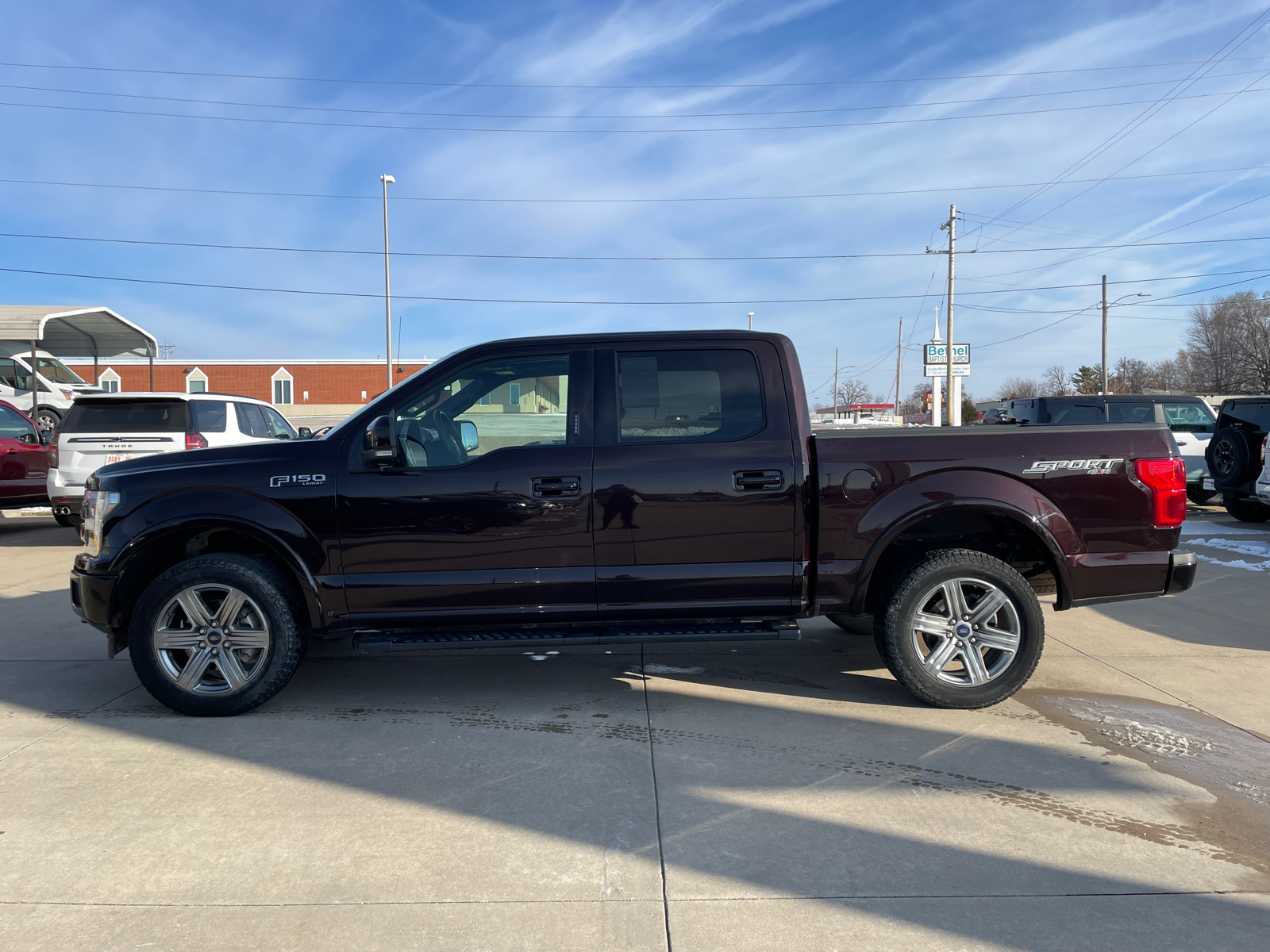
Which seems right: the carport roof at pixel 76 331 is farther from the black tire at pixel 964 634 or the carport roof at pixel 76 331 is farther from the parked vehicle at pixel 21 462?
the black tire at pixel 964 634

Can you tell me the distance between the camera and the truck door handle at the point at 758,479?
4438 mm

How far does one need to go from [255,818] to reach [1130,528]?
14.6ft

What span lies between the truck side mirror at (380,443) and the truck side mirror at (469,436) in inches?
14.9

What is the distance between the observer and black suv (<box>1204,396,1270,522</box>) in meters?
11.7

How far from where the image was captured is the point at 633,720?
14.4 ft

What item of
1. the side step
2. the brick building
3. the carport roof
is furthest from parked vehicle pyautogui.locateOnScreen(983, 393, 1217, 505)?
the brick building

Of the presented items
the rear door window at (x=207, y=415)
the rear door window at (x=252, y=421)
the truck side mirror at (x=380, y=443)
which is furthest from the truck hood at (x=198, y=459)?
the rear door window at (x=252, y=421)

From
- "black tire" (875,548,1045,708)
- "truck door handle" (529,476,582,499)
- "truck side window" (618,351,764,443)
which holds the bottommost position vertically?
"black tire" (875,548,1045,708)

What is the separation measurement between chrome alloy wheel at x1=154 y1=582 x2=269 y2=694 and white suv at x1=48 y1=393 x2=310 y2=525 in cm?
533

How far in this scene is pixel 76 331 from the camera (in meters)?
18.7

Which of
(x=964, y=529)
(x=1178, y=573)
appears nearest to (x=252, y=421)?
(x=964, y=529)

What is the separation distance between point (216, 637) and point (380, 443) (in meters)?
1.38

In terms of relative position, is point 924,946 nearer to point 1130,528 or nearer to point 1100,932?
point 1100,932

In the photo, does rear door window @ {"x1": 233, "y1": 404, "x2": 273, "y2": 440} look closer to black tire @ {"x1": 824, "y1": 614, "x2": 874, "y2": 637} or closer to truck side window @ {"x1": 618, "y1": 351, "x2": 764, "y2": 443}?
truck side window @ {"x1": 618, "y1": 351, "x2": 764, "y2": 443}
